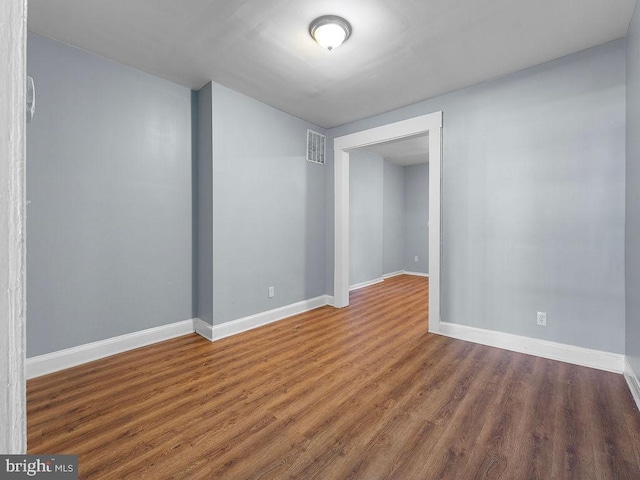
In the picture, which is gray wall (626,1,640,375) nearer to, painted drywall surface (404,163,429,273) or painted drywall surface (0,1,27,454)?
painted drywall surface (0,1,27,454)

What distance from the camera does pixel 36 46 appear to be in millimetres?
2293

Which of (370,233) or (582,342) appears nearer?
(582,342)

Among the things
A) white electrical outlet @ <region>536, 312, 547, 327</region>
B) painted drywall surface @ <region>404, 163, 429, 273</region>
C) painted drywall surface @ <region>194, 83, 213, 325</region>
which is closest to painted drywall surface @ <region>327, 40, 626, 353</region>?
white electrical outlet @ <region>536, 312, 547, 327</region>

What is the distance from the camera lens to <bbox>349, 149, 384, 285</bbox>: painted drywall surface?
570 centimetres

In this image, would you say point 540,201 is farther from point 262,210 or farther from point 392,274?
point 392,274

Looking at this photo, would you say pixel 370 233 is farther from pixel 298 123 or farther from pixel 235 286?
pixel 235 286

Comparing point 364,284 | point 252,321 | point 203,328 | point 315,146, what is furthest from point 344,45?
point 364,284

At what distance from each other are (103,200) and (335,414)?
2.61 m

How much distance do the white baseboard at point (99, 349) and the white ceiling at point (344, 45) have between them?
2517mm

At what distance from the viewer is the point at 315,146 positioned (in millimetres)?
4297

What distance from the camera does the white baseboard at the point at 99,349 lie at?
234 cm

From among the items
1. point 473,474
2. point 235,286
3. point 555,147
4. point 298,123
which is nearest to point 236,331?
point 235,286

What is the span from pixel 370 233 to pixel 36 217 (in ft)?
16.5

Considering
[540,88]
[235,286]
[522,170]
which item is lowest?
[235,286]
